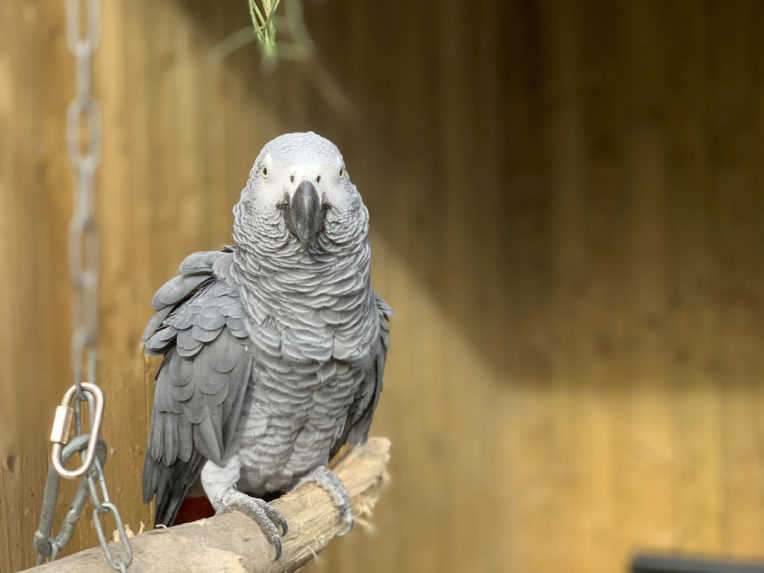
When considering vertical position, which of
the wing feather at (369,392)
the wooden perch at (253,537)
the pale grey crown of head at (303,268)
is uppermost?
the pale grey crown of head at (303,268)

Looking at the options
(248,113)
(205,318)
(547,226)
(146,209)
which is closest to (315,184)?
(205,318)

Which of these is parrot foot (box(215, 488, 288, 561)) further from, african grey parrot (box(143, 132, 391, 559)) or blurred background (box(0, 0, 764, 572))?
blurred background (box(0, 0, 764, 572))

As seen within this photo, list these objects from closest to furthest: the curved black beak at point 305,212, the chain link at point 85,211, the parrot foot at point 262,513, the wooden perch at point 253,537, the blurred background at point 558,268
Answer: the chain link at point 85,211, the wooden perch at point 253,537, the curved black beak at point 305,212, the parrot foot at point 262,513, the blurred background at point 558,268

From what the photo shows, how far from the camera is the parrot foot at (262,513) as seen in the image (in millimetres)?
1103

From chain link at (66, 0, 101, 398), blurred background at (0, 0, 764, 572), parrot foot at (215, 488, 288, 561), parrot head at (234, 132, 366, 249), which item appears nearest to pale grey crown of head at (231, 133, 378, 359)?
parrot head at (234, 132, 366, 249)

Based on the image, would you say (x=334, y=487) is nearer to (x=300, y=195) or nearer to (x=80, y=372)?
(x=300, y=195)

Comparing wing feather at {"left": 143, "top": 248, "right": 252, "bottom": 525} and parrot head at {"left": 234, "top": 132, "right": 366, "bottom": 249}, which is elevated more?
parrot head at {"left": 234, "top": 132, "right": 366, "bottom": 249}

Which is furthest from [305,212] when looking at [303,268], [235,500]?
[235,500]

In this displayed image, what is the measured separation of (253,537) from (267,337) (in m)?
0.29

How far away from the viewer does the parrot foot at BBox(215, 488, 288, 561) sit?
3.62 ft

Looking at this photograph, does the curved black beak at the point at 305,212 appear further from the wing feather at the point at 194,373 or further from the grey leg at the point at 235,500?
the grey leg at the point at 235,500

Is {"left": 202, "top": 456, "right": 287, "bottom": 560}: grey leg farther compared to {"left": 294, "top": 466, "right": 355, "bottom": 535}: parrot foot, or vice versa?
{"left": 294, "top": 466, "right": 355, "bottom": 535}: parrot foot

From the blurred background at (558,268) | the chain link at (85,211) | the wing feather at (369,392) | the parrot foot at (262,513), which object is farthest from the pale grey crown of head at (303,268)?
the blurred background at (558,268)

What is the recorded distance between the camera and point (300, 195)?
1.00 meters
